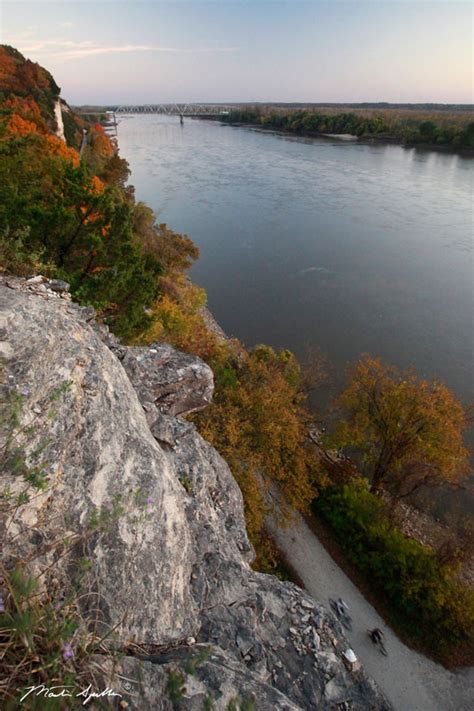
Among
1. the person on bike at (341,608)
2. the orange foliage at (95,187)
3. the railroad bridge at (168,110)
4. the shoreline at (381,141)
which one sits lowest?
the person on bike at (341,608)

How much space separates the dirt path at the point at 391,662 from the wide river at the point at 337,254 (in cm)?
1091

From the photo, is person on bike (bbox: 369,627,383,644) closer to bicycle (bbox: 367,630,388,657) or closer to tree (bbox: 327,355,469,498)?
bicycle (bbox: 367,630,388,657)

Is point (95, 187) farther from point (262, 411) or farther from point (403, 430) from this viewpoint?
point (403, 430)

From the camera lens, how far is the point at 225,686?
3.76 m

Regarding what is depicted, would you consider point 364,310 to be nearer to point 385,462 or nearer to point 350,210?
point 385,462

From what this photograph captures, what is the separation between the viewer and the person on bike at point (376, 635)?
11.5m

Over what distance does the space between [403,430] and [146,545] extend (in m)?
11.8

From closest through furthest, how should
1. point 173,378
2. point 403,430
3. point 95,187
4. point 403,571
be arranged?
point 173,378 → point 403,571 → point 95,187 → point 403,430

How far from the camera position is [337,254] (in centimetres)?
3425

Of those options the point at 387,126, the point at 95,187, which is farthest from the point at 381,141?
the point at 95,187

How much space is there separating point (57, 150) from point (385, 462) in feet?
96.1

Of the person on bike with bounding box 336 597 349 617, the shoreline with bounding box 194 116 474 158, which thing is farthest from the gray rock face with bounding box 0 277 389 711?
the shoreline with bounding box 194 116 474 158

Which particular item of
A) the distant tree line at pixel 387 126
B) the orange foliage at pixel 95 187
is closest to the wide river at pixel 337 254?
the orange foliage at pixel 95 187

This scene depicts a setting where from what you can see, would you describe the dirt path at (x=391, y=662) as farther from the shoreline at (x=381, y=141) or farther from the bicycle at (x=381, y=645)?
the shoreline at (x=381, y=141)
